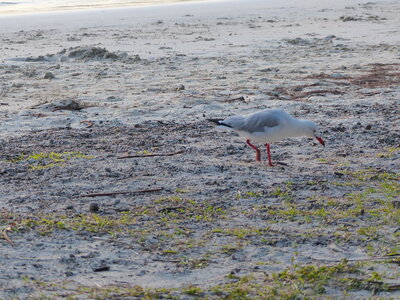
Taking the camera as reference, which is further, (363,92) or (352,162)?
(363,92)

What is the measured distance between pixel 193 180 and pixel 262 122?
3.23 ft

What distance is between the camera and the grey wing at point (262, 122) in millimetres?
6395

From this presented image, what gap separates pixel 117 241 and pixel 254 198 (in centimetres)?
132

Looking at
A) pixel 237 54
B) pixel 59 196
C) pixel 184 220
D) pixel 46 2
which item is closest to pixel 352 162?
pixel 184 220

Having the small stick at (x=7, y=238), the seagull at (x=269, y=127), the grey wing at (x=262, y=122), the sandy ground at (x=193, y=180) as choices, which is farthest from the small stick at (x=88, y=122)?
the small stick at (x=7, y=238)

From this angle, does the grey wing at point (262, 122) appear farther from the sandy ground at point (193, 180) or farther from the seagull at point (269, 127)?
the sandy ground at point (193, 180)

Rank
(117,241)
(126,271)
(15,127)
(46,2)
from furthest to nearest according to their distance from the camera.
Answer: (46,2) → (15,127) → (117,241) → (126,271)

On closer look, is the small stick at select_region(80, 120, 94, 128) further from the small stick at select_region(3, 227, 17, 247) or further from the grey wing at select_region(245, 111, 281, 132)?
the small stick at select_region(3, 227, 17, 247)

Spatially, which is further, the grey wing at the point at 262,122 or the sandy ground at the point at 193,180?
the grey wing at the point at 262,122

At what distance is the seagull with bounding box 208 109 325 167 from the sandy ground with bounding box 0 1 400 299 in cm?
25

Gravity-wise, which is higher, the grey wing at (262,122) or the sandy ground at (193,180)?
the grey wing at (262,122)

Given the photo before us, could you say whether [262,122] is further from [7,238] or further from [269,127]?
[7,238]

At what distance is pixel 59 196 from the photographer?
5.45 metres

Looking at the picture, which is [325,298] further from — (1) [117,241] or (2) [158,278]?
(1) [117,241]
